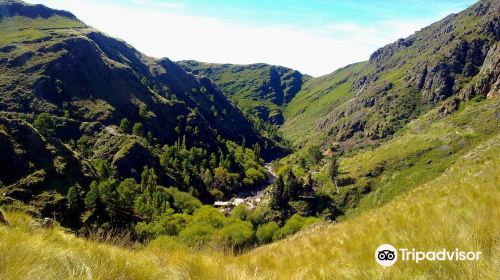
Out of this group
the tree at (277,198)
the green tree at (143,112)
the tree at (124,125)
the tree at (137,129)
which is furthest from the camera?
the green tree at (143,112)

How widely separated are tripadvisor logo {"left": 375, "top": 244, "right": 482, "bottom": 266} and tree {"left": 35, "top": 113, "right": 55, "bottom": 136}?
14261 cm

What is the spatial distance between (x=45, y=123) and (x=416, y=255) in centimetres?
15414

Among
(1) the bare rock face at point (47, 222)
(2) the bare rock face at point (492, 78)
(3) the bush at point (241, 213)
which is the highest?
Answer: (2) the bare rock face at point (492, 78)

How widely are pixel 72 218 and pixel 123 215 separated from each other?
55.9ft

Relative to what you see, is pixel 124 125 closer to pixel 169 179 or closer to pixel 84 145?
Answer: pixel 84 145

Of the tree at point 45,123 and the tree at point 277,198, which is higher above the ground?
the tree at point 45,123

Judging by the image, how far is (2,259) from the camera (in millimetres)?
5137

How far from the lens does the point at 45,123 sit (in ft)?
450

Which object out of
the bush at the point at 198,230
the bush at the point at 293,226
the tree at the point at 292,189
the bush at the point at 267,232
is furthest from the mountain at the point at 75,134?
the bush at the point at 293,226

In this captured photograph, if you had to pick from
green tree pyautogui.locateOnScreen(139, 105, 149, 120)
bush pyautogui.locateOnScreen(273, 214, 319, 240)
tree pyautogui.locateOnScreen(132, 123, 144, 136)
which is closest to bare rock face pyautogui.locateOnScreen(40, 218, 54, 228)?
bush pyautogui.locateOnScreen(273, 214, 319, 240)

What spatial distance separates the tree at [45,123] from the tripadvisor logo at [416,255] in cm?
14261

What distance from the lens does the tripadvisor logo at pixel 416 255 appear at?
18.5 feet

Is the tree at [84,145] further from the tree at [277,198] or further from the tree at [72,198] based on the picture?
the tree at [277,198]

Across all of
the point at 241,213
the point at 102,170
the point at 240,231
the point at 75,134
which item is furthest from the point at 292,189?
the point at 75,134
